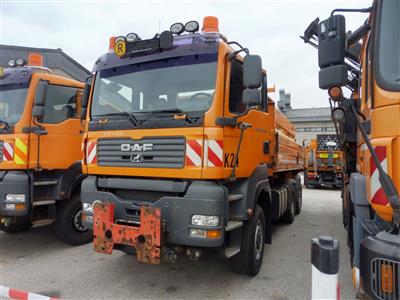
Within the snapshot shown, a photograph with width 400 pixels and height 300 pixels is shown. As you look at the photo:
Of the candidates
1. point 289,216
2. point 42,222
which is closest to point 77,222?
point 42,222

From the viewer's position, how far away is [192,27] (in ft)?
12.1

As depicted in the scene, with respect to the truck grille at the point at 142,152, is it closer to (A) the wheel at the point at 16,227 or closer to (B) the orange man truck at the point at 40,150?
(B) the orange man truck at the point at 40,150

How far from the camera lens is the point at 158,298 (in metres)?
3.47

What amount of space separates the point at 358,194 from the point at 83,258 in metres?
3.95

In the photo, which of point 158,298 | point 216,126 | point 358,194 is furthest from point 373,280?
point 158,298

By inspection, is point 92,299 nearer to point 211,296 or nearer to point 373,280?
point 211,296

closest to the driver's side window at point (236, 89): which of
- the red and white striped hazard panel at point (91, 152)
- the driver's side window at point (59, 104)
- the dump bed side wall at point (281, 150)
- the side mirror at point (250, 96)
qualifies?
the side mirror at point (250, 96)

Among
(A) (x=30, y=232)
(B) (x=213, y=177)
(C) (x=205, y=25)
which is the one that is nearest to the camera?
(B) (x=213, y=177)

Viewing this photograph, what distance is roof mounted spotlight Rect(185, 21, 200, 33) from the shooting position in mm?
3682

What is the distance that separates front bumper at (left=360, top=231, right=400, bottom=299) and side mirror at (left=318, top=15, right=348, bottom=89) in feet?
3.89

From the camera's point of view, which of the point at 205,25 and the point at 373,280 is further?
the point at 205,25

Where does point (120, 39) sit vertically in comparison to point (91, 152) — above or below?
above

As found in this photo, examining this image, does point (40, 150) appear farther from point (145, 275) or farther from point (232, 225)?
point (232, 225)

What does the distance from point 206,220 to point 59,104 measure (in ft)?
12.2
